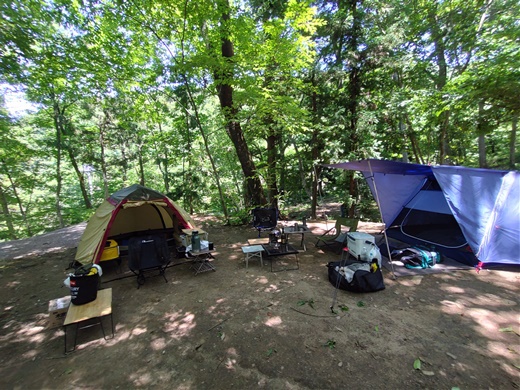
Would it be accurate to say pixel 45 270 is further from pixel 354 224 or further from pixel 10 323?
pixel 354 224

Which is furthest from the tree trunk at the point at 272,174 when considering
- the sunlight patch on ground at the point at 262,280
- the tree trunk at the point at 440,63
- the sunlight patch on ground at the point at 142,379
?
the sunlight patch on ground at the point at 142,379

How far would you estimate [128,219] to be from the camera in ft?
20.8

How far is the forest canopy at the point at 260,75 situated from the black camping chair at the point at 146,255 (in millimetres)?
3414

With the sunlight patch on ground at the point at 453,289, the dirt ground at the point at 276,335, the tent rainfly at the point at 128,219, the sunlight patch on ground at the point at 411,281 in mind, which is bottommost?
the sunlight patch on ground at the point at 453,289

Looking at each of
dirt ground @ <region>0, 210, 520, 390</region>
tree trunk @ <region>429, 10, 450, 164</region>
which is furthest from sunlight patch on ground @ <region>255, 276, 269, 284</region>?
tree trunk @ <region>429, 10, 450, 164</region>

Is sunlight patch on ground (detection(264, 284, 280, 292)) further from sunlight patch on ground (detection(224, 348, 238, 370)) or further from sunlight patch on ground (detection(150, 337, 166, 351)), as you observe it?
sunlight patch on ground (detection(150, 337, 166, 351))

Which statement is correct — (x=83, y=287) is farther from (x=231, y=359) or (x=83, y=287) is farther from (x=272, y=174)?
(x=272, y=174)

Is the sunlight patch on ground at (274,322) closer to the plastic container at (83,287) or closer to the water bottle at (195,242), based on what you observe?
the water bottle at (195,242)

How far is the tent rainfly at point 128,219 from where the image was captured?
15.3 feet

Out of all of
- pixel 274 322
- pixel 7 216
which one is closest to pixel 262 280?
pixel 274 322

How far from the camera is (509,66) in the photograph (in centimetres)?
396

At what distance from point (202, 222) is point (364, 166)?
252 inches

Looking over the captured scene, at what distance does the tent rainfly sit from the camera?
465cm

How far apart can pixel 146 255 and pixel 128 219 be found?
2.65 meters
